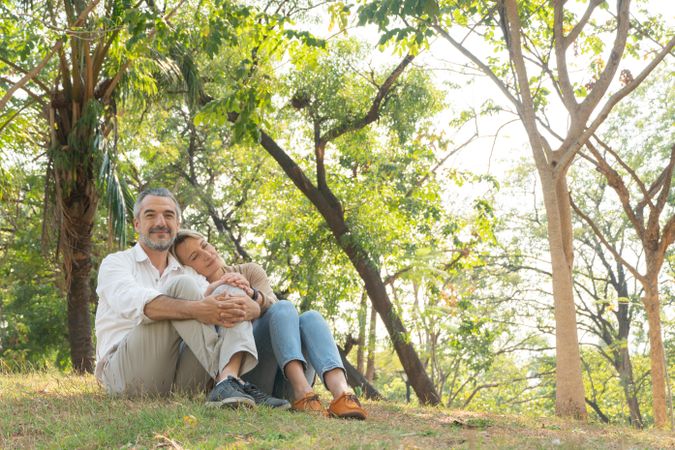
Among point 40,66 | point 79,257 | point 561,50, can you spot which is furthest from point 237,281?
point 79,257

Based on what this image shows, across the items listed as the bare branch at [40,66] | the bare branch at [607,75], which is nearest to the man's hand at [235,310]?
the bare branch at [607,75]

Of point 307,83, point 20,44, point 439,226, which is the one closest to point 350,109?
point 307,83

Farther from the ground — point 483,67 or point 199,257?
point 483,67

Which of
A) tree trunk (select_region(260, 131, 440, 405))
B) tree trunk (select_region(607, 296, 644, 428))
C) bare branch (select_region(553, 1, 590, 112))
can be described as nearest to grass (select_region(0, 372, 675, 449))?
bare branch (select_region(553, 1, 590, 112))

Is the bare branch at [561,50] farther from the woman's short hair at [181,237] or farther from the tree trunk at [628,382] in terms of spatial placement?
the tree trunk at [628,382]

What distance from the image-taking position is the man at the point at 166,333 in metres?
4.93

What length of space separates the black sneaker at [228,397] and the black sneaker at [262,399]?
11cm

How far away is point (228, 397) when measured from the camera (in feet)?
15.9

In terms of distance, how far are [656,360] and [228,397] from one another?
9706 millimetres

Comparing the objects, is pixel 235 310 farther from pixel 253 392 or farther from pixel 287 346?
pixel 253 392

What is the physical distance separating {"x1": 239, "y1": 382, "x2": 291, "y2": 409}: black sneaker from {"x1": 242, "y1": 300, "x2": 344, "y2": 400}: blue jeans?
207 mm

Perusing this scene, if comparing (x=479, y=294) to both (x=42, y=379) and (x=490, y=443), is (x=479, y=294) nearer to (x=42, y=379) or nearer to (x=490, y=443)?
(x=42, y=379)

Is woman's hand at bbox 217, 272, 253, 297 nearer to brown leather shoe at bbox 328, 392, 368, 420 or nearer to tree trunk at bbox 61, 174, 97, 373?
brown leather shoe at bbox 328, 392, 368, 420

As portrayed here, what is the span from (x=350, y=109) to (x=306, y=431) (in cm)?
1168
